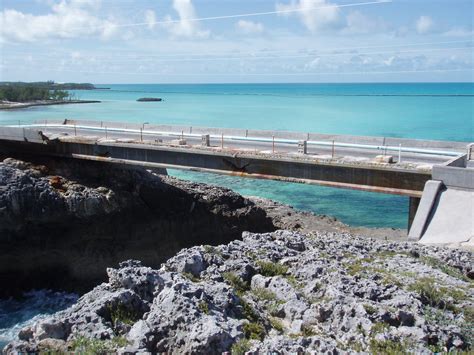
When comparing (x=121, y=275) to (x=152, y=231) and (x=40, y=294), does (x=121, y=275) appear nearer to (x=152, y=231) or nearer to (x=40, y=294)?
(x=40, y=294)

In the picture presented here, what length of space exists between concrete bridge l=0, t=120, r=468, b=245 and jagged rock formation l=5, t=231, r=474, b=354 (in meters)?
7.01

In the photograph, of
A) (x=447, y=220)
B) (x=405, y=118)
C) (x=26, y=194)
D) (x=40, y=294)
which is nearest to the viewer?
(x=447, y=220)

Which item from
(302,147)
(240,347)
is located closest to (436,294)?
(240,347)

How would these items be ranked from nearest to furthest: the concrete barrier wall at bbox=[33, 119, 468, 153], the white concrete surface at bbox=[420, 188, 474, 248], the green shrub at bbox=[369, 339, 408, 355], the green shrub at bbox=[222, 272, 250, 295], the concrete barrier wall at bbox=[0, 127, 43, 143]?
the green shrub at bbox=[369, 339, 408, 355]
the green shrub at bbox=[222, 272, 250, 295]
the white concrete surface at bbox=[420, 188, 474, 248]
the concrete barrier wall at bbox=[33, 119, 468, 153]
the concrete barrier wall at bbox=[0, 127, 43, 143]

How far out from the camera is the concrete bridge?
2175 cm

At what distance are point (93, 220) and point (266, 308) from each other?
21.6m

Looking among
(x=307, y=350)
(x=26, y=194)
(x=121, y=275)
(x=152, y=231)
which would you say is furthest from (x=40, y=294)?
(x=307, y=350)

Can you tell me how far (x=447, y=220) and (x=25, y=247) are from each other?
69.1 ft

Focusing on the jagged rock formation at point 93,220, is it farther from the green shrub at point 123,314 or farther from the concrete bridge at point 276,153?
the green shrub at point 123,314

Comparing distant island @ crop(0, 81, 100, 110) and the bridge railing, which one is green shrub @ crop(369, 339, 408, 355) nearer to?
the bridge railing

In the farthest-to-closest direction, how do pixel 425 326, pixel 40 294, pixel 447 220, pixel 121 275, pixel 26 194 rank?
pixel 26 194 < pixel 40 294 < pixel 447 220 < pixel 121 275 < pixel 425 326

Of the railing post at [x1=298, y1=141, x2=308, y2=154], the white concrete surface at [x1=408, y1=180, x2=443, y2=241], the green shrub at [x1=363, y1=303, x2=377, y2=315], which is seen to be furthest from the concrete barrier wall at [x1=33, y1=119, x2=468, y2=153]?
the green shrub at [x1=363, y1=303, x2=377, y2=315]

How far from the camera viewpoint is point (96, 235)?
96.7ft

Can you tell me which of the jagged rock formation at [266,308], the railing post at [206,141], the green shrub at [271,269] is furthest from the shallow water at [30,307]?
the green shrub at [271,269]
